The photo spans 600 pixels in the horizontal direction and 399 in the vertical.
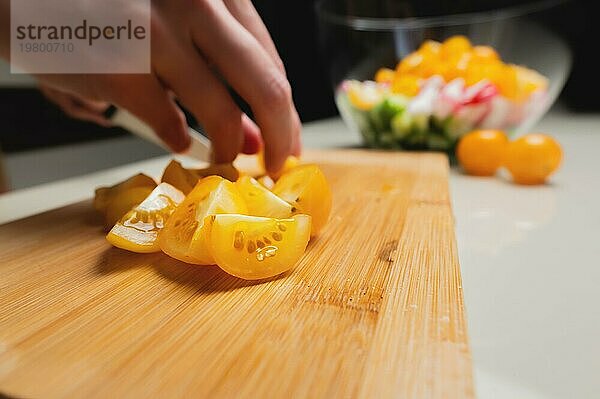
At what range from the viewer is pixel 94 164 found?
6.82ft

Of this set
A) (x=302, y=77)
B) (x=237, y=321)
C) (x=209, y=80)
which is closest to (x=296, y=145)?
(x=209, y=80)

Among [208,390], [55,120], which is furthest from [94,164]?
[208,390]

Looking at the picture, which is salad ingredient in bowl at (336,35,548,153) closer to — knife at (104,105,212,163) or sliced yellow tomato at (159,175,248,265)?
knife at (104,105,212,163)

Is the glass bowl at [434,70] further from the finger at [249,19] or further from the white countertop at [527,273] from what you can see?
the finger at [249,19]

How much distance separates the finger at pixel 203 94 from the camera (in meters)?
0.80

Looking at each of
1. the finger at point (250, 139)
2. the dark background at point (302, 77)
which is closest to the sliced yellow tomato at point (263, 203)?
the finger at point (250, 139)

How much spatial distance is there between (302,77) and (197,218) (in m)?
1.96

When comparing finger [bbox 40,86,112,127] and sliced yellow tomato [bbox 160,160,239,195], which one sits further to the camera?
finger [bbox 40,86,112,127]

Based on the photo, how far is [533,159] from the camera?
3.65ft

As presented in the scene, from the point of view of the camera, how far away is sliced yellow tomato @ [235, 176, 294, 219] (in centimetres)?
67

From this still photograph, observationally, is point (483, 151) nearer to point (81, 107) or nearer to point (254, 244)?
point (254, 244)

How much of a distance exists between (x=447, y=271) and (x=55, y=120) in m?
1.83

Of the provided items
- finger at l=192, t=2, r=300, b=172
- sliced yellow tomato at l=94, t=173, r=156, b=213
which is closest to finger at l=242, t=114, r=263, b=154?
finger at l=192, t=2, r=300, b=172

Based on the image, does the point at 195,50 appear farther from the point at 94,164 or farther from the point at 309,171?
the point at 94,164
